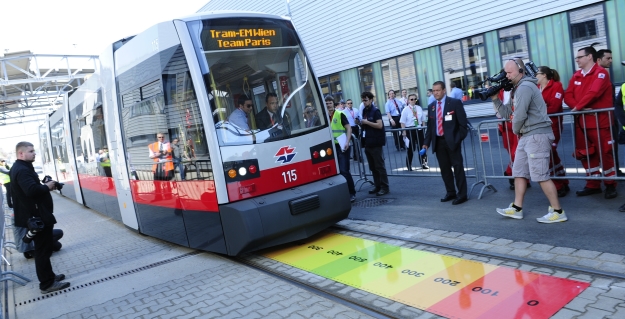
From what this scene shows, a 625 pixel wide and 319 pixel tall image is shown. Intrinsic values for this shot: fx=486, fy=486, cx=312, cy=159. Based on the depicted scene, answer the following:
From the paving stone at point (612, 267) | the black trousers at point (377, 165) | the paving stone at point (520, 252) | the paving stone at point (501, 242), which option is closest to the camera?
the paving stone at point (612, 267)

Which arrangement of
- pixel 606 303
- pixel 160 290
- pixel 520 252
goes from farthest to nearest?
pixel 160 290 → pixel 520 252 → pixel 606 303

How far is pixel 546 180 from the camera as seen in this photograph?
5508 mm

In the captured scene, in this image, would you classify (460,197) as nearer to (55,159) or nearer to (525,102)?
(525,102)

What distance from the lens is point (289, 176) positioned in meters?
5.96

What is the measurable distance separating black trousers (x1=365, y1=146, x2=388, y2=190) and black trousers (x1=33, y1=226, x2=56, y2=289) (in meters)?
5.11

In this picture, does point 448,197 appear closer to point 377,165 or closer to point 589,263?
point 377,165

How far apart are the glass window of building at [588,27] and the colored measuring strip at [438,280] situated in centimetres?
1070

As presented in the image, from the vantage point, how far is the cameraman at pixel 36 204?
593 cm

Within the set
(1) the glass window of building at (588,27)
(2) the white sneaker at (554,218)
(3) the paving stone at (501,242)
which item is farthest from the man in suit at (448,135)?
(1) the glass window of building at (588,27)

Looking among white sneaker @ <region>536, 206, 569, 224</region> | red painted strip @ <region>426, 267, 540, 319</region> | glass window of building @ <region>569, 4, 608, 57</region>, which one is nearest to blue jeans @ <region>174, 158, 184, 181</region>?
red painted strip @ <region>426, 267, 540, 319</region>

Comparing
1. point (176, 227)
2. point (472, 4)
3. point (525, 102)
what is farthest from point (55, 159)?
point (525, 102)

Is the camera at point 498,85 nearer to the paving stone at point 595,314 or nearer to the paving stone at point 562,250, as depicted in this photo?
the paving stone at point 562,250

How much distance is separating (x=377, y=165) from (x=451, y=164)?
5.27ft

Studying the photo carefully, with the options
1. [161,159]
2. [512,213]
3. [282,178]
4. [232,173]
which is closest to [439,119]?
[512,213]
